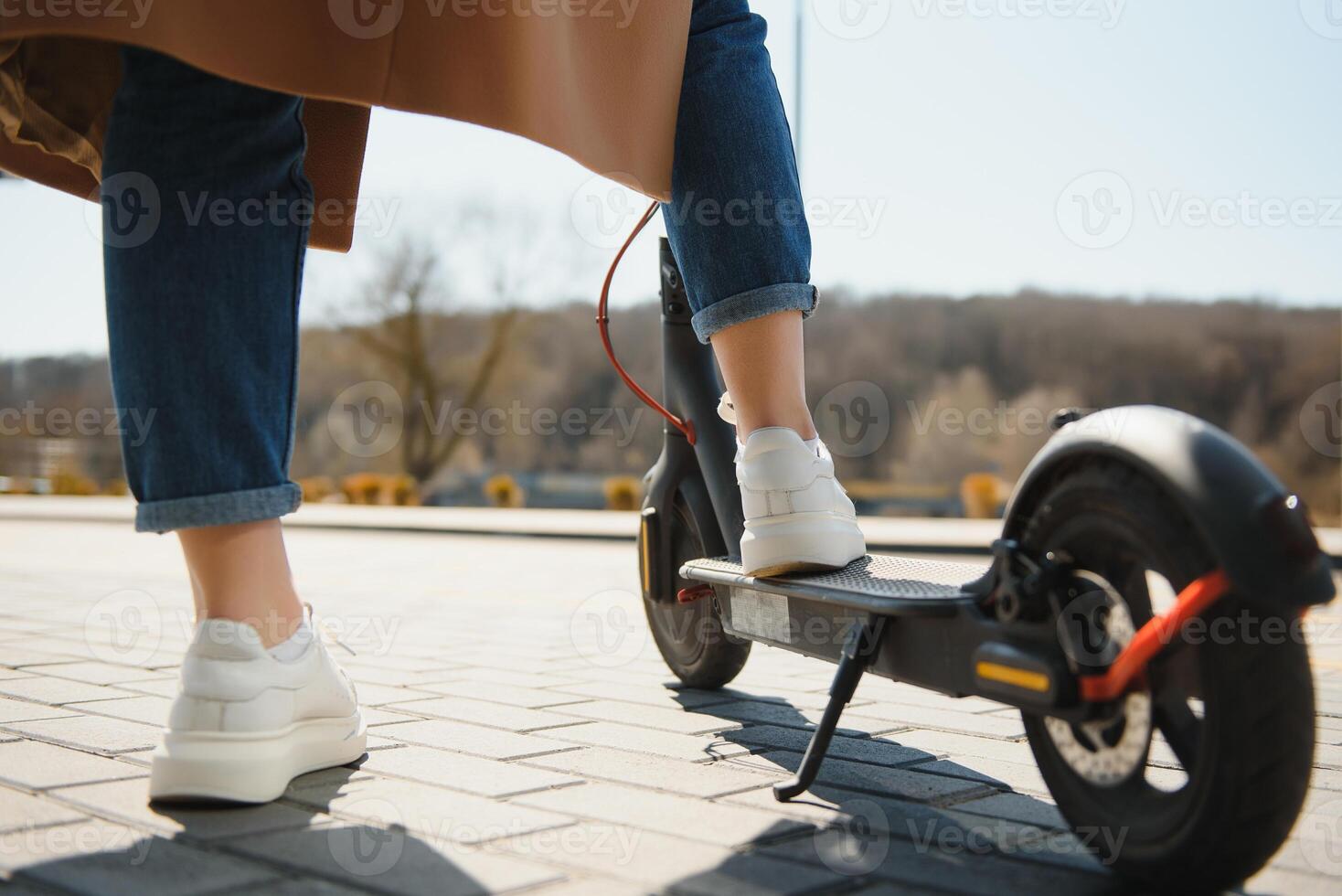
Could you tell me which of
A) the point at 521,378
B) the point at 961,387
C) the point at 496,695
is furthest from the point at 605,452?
the point at 496,695

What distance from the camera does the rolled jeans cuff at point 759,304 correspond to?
5.80 feet

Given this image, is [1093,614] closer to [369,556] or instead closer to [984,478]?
[369,556]

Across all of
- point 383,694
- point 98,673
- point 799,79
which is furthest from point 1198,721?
point 799,79

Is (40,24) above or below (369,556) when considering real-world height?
above

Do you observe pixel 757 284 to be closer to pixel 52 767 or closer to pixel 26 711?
pixel 52 767

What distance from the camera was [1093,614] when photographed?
50.3 inches

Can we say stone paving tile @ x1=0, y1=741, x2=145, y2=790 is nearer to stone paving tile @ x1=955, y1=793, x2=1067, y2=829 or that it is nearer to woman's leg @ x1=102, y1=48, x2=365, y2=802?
woman's leg @ x1=102, y1=48, x2=365, y2=802

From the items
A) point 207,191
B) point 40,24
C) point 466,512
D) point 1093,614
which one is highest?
point 40,24

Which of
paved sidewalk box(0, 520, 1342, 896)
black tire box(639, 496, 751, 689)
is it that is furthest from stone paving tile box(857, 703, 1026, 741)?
black tire box(639, 496, 751, 689)

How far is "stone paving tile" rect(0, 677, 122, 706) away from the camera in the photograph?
7.59ft

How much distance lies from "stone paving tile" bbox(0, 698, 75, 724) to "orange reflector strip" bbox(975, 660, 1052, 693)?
65.7 inches

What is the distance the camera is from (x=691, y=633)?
2525 mm

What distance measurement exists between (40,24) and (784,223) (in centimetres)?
101

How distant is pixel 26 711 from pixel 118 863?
3.43 ft
